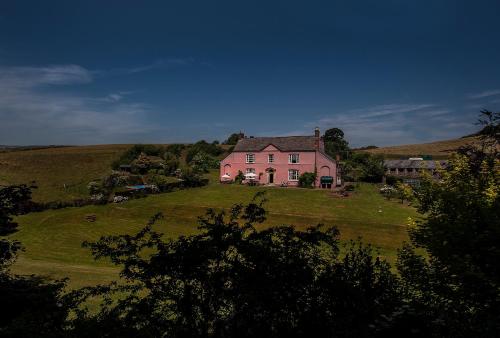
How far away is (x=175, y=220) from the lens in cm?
3981

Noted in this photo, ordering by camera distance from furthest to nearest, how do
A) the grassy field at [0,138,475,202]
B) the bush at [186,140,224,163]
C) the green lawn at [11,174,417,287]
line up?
1. the bush at [186,140,224,163]
2. the grassy field at [0,138,475,202]
3. the green lawn at [11,174,417,287]

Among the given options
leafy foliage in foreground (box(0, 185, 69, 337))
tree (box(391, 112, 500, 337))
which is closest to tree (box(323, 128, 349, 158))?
tree (box(391, 112, 500, 337))

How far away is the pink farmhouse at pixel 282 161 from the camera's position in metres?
60.0

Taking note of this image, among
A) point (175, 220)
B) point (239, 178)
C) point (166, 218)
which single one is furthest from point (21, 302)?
point (239, 178)

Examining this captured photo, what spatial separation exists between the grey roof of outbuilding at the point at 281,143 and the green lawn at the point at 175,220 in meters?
9.76

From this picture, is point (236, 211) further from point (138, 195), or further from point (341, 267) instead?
point (138, 195)

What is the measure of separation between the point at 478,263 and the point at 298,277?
27.6 feet

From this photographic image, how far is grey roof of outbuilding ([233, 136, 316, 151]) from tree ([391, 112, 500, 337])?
43476mm

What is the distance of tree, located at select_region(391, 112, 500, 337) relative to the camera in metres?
8.76

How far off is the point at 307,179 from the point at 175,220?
27.8 meters

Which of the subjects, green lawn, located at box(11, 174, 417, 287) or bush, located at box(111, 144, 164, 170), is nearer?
green lawn, located at box(11, 174, 417, 287)

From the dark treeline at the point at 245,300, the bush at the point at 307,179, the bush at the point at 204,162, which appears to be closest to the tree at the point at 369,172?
the bush at the point at 307,179

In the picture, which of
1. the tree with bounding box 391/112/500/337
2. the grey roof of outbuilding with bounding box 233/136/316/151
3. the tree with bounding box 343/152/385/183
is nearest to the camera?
the tree with bounding box 391/112/500/337

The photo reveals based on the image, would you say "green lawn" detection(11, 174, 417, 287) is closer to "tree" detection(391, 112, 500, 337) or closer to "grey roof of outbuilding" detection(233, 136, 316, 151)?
"grey roof of outbuilding" detection(233, 136, 316, 151)
